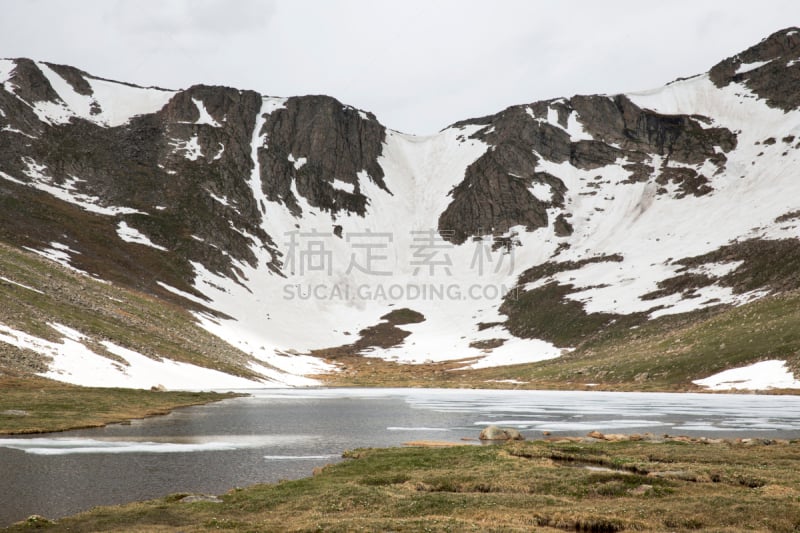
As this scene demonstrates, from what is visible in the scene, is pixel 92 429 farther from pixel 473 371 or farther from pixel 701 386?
pixel 473 371

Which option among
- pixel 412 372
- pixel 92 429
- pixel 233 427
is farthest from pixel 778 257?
pixel 92 429

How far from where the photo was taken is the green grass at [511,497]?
758 inches

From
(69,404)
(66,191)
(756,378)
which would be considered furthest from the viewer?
(66,191)

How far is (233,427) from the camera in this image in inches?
1784

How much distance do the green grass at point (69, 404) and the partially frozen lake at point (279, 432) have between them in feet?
7.04

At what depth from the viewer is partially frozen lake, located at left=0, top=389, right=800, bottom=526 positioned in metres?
25.8

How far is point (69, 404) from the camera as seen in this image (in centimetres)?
4909

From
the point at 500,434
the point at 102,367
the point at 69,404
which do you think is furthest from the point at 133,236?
the point at 500,434

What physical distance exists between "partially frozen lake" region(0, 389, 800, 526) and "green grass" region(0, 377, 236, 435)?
7.04 ft

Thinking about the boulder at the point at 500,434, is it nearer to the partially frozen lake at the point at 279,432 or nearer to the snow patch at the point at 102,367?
the partially frozen lake at the point at 279,432

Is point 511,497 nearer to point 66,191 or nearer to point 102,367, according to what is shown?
point 102,367

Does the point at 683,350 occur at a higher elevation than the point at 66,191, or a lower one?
lower

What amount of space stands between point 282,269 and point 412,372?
261 ft

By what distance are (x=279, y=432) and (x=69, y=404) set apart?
18.8 metres
